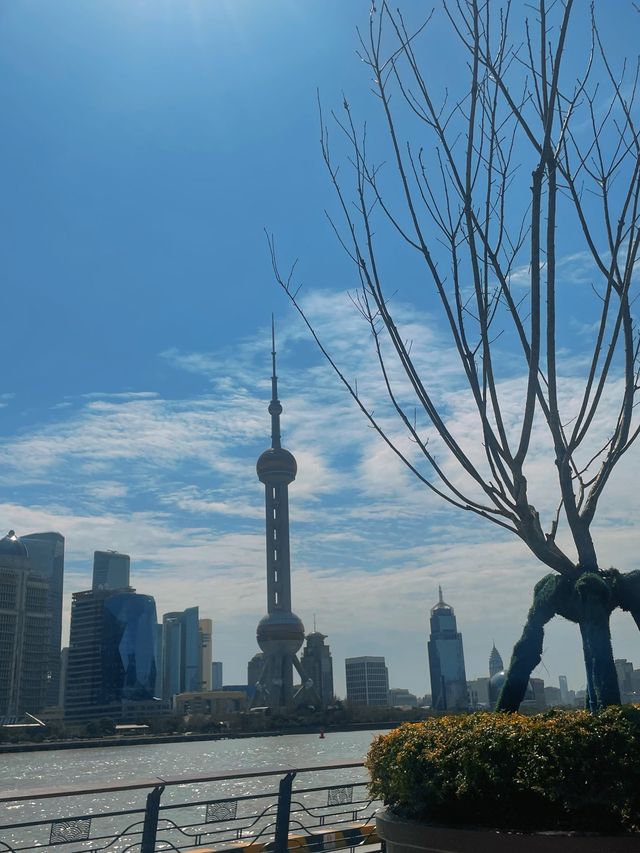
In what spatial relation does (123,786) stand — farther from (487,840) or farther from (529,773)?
(529,773)

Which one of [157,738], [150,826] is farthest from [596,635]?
[157,738]

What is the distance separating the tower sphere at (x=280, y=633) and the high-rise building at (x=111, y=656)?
80.7 feet

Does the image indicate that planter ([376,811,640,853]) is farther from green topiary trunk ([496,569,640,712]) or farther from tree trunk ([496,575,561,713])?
tree trunk ([496,575,561,713])

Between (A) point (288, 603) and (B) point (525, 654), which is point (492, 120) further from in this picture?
(A) point (288, 603)

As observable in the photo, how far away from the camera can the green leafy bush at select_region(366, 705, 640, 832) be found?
17.8 feet

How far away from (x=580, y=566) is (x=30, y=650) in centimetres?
17554

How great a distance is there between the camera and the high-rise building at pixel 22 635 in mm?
162125

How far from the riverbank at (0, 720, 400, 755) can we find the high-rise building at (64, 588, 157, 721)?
41.9 meters

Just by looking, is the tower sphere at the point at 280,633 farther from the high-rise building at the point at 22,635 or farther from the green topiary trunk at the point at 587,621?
the green topiary trunk at the point at 587,621

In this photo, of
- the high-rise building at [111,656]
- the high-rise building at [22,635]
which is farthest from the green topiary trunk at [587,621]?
the high-rise building at [111,656]

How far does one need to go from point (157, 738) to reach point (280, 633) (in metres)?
51.0

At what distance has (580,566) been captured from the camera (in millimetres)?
7473

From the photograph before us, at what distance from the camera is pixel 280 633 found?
177 m

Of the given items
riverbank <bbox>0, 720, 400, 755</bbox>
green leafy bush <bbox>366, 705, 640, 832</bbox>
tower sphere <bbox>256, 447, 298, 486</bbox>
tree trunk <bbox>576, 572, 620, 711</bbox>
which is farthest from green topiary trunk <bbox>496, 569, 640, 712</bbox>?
tower sphere <bbox>256, 447, 298, 486</bbox>
